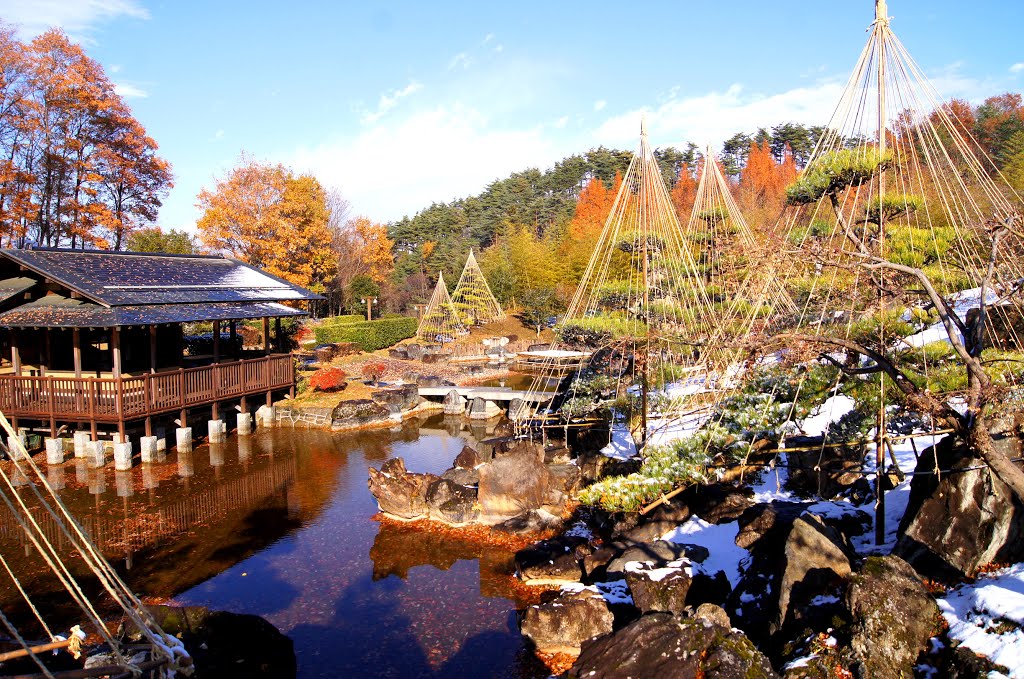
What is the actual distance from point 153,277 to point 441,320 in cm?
2260

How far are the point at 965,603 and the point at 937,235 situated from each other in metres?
4.99

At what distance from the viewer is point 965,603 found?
612 centimetres

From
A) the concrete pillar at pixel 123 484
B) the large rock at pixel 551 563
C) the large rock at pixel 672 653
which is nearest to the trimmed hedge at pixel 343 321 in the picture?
the concrete pillar at pixel 123 484

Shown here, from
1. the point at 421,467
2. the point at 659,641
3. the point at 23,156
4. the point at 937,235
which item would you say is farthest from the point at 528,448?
the point at 23,156

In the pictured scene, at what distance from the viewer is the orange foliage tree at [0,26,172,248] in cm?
2339

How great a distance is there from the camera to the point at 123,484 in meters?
14.4

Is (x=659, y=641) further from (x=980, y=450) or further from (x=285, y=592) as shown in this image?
(x=285, y=592)

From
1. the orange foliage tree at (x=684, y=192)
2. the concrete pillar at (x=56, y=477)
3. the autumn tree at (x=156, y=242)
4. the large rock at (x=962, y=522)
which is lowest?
the concrete pillar at (x=56, y=477)

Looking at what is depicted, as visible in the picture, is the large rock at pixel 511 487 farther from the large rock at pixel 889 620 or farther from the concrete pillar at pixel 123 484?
the concrete pillar at pixel 123 484

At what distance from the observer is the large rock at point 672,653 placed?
6430 mm

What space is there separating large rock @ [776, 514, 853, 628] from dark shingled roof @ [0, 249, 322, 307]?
49.1 feet

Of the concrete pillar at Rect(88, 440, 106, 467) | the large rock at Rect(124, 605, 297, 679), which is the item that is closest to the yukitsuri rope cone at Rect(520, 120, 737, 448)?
the large rock at Rect(124, 605, 297, 679)

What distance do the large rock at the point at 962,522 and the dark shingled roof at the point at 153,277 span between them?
1609cm

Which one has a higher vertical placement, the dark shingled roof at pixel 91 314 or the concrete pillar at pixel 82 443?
the dark shingled roof at pixel 91 314
